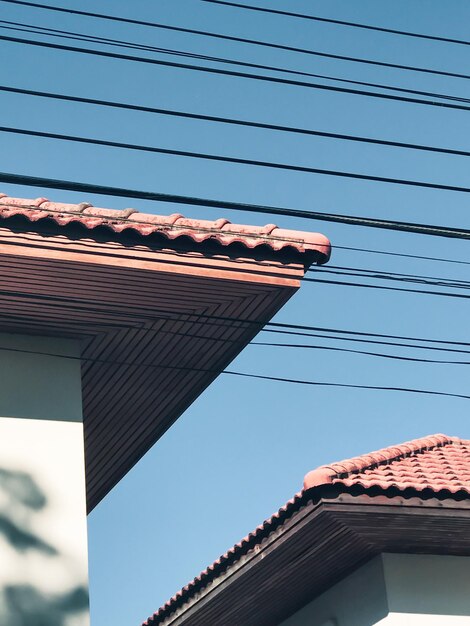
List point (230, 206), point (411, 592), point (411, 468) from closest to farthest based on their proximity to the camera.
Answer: point (230, 206)
point (411, 592)
point (411, 468)

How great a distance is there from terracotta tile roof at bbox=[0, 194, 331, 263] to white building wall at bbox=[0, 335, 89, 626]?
1.27 metres

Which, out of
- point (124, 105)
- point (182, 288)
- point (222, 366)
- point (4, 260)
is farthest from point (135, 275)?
point (124, 105)

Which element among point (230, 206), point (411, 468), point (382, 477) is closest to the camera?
point (230, 206)

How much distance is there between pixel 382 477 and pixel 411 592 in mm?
1293

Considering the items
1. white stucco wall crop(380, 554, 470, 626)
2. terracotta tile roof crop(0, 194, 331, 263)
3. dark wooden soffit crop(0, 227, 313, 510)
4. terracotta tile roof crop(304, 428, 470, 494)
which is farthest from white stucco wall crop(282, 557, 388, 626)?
terracotta tile roof crop(0, 194, 331, 263)

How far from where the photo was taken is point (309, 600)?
1253cm

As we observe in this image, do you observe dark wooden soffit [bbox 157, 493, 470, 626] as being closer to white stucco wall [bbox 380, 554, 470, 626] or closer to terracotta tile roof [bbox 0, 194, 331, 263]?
white stucco wall [bbox 380, 554, 470, 626]

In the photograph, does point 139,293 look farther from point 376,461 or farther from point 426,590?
point 426,590

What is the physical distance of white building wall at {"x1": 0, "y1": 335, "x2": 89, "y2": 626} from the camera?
28.3 feet

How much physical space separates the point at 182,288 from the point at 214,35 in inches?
101

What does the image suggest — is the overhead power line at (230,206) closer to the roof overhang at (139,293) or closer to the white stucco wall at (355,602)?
the roof overhang at (139,293)

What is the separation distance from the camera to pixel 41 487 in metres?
8.98

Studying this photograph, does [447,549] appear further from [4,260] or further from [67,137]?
[67,137]

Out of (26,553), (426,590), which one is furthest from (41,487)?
(426,590)
